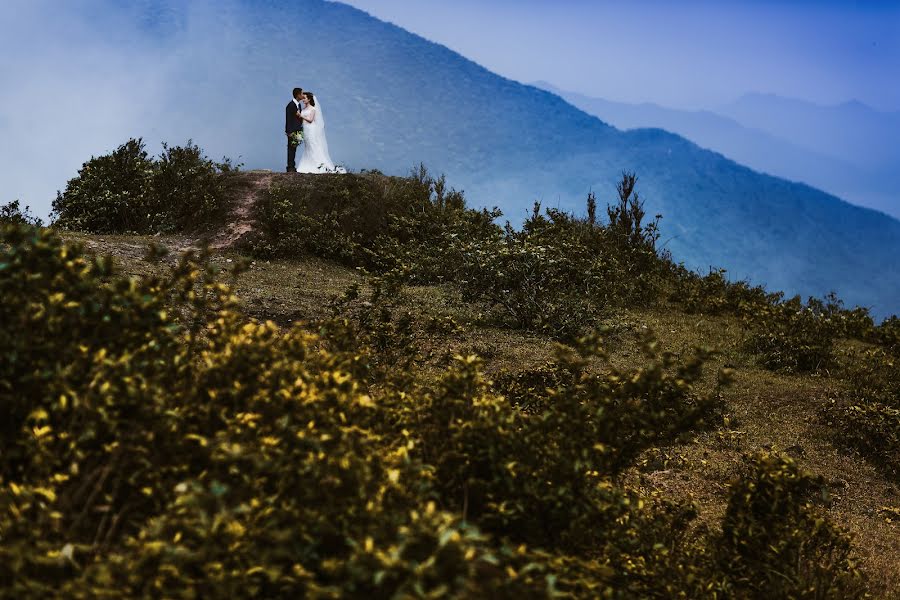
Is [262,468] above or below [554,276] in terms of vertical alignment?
below

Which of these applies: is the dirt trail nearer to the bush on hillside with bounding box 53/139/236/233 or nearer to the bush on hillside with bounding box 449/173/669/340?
the bush on hillside with bounding box 53/139/236/233

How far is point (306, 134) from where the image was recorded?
52.5ft

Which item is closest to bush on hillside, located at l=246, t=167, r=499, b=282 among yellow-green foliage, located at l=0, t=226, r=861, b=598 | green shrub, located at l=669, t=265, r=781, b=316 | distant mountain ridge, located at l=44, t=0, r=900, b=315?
green shrub, located at l=669, t=265, r=781, b=316

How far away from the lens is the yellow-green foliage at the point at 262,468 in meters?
1.98

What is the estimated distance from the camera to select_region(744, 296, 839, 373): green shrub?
30.5 feet

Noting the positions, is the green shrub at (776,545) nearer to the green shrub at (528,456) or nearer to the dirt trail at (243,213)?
the green shrub at (528,456)

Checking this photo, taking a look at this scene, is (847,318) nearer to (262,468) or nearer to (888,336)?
(888,336)

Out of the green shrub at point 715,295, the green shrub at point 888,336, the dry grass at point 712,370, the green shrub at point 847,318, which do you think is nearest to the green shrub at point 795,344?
the dry grass at point 712,370

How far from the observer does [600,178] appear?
343 ft

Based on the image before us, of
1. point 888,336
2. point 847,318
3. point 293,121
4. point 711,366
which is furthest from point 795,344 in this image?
point 293,121

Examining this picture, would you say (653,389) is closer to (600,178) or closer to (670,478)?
(670,478)

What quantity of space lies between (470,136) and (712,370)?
11190cm

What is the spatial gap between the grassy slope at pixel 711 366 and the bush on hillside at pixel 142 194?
1035 mm

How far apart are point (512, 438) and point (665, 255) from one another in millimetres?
14330
